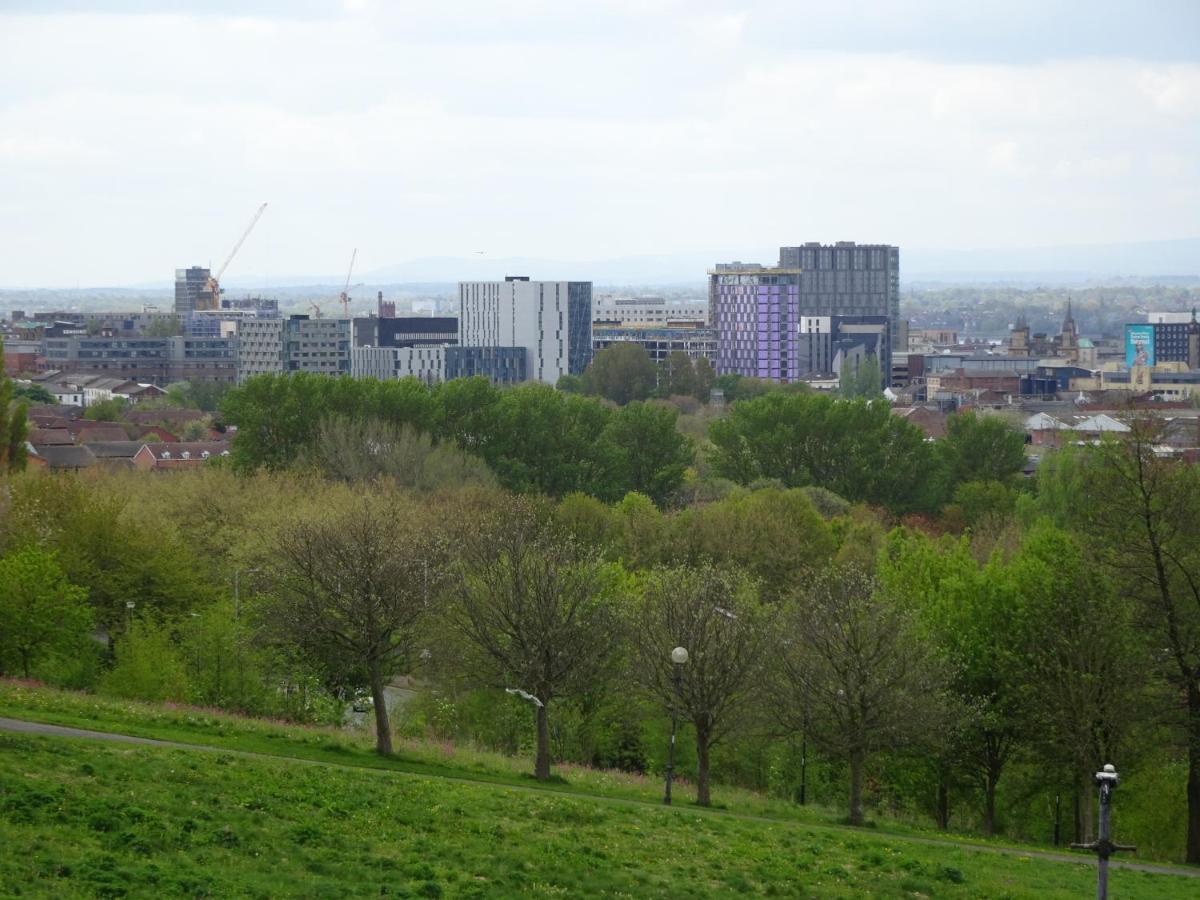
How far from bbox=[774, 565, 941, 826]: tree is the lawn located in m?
3.93

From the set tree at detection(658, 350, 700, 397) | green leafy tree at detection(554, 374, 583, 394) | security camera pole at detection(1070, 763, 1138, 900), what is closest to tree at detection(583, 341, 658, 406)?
green leafy tree at detection(554, 374, 583, 394)

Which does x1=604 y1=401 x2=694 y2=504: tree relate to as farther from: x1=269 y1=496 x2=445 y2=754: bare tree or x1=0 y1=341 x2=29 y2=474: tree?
x1=269 y1=496 x2=445 y2=754: bare tree

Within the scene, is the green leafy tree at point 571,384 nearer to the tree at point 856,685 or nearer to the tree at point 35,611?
the tree at point 35,611

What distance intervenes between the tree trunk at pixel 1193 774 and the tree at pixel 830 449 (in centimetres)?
6205

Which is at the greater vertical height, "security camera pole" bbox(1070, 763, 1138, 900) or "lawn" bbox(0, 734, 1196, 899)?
"security camera pole" bbox(1070, 763, 1138, 900)

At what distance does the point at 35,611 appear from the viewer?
42.5 meters

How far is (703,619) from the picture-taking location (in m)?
35.4

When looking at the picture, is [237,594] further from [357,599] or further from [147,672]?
[357,599]

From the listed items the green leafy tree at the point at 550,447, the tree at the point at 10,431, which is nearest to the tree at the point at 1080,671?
the tree at the point at 10,431

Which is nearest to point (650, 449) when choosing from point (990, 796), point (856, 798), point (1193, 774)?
point (990, 796)

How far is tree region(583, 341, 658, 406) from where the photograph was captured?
179 m

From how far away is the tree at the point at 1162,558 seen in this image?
34.3 metres

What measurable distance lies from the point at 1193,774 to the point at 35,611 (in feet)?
88.1

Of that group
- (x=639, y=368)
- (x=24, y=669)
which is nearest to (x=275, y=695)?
(x=24, y=669)
